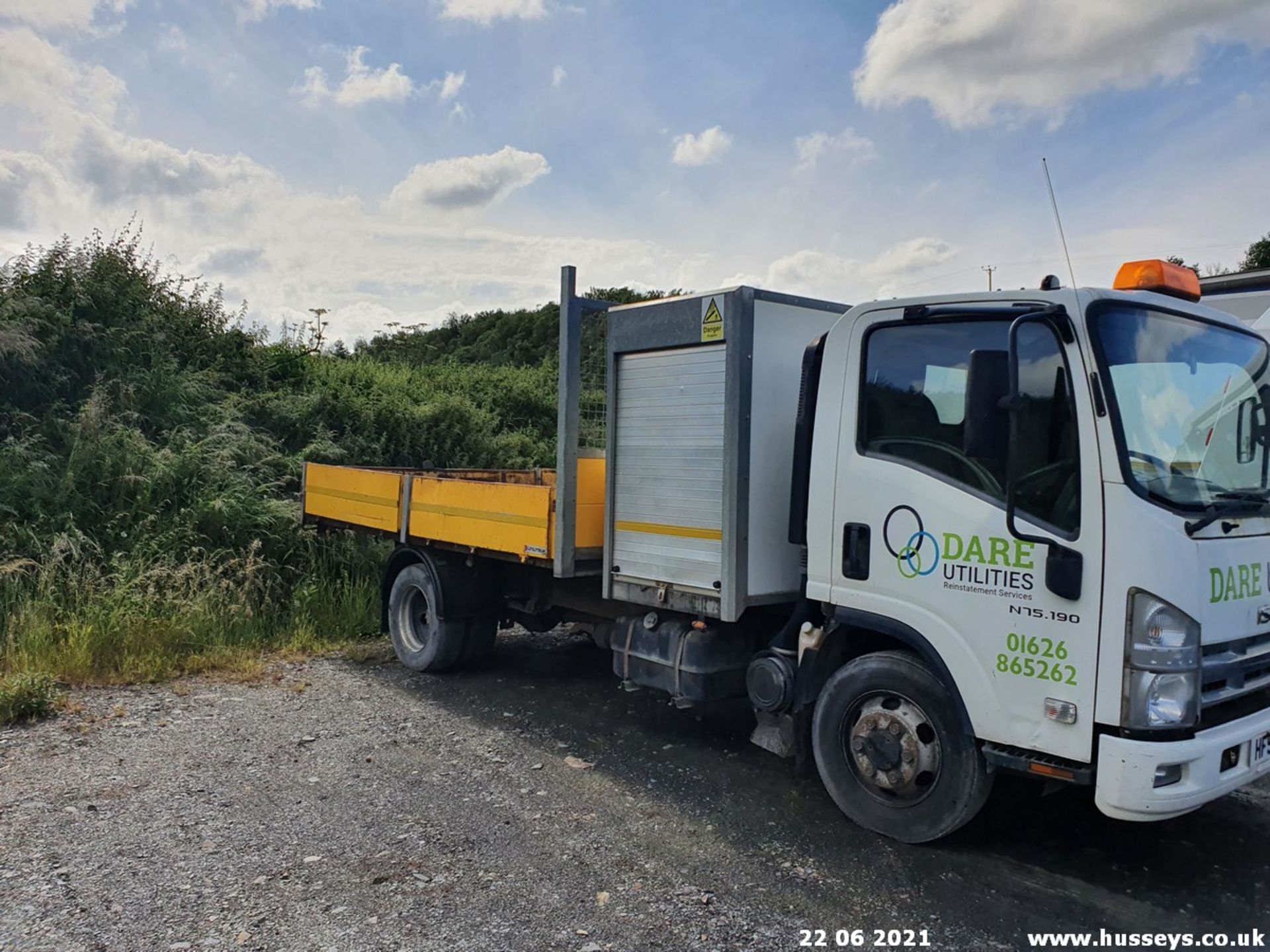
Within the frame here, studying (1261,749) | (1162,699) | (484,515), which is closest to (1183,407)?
(1162,699)

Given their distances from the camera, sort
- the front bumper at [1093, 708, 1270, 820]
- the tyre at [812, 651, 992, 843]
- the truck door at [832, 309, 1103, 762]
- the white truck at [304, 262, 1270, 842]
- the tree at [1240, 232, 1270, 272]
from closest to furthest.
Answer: the front bumper at [1093, 708, 1270, 820]
the white truck at [304, 262, 1270, 842]
the truck door at [832, 309, 1103, 762]
the tyre at [812, 651, 992, 843]
the tree at [1240, 232, 1270, 272]

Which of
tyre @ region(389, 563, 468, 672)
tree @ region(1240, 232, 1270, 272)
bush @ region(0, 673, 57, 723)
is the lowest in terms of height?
bush @ region(0, 673, 57, 723)

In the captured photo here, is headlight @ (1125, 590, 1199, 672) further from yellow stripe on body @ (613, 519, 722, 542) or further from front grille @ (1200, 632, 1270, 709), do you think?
yellow stripe on body @ (613, 519, 722, 542)

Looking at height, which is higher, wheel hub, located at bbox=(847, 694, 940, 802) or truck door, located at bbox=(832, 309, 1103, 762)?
truck door, located at bbox=(832, 309, 1103, 762)

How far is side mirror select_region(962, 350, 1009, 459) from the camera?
355cm

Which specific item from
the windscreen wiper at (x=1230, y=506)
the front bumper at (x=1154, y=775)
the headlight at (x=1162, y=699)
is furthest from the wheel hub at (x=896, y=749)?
the windscreen wiper at (x=1230, y=506)

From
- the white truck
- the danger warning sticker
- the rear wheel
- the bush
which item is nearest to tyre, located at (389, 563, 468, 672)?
the rear wheel

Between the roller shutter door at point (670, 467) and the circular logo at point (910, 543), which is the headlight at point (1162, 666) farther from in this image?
the roller shutter door at point (670, 467)

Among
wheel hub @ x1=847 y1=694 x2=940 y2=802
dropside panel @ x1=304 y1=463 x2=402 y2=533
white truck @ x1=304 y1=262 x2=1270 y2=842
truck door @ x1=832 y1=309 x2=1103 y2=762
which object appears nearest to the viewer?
white truck @ x1=304 y1=262 x2=1270 y2=842

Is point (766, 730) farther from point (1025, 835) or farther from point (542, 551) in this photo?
point (542, 551)

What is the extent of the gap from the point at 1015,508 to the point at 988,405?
43 centimetres

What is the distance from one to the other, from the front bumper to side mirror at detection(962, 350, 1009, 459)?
116cm

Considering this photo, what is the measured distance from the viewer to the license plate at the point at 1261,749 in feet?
11.7

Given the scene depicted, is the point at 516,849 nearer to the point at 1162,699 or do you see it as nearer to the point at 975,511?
the point at 975,511
